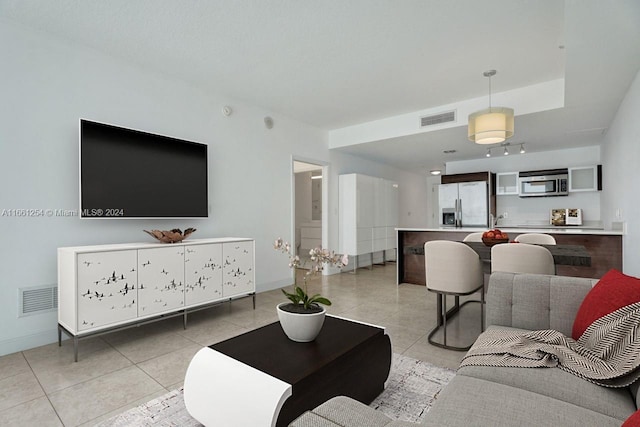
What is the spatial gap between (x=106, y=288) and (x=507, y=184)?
7.05m

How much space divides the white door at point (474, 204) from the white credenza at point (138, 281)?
504 centimetres

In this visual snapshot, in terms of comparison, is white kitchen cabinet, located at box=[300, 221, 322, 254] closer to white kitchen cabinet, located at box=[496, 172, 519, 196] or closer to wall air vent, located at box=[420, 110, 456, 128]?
white kitchen cabinet, located at box=[496, 172, 519, 196]

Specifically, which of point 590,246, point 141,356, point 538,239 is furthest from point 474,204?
point 141,356

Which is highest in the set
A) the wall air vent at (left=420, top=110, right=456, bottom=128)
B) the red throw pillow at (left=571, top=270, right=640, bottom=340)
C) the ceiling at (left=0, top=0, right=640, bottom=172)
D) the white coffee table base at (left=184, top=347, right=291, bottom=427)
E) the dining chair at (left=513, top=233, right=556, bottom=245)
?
the ceiling at (left=0, top=0, right=640, bottom=172)

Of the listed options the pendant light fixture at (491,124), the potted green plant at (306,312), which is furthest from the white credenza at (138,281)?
the pendant light fixture at (491,124)

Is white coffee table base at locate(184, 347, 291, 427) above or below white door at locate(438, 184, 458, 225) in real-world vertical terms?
below

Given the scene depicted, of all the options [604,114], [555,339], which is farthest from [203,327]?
[604,114]

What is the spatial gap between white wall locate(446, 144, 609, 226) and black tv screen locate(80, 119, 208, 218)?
18.4 feet

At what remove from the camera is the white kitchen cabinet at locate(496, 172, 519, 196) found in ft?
21.4

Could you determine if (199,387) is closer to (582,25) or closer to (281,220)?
(582,25)

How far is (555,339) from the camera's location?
1.55 meters

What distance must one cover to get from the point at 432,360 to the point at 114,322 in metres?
2.66

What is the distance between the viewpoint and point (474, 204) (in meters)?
6.73

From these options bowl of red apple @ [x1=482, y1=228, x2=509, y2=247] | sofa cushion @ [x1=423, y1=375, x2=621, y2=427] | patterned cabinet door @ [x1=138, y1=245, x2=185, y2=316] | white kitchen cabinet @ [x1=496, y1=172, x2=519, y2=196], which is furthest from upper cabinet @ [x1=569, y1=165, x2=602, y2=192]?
patterned cabinet door @ [x1=138, y1=245, x2=185, y2=316]
